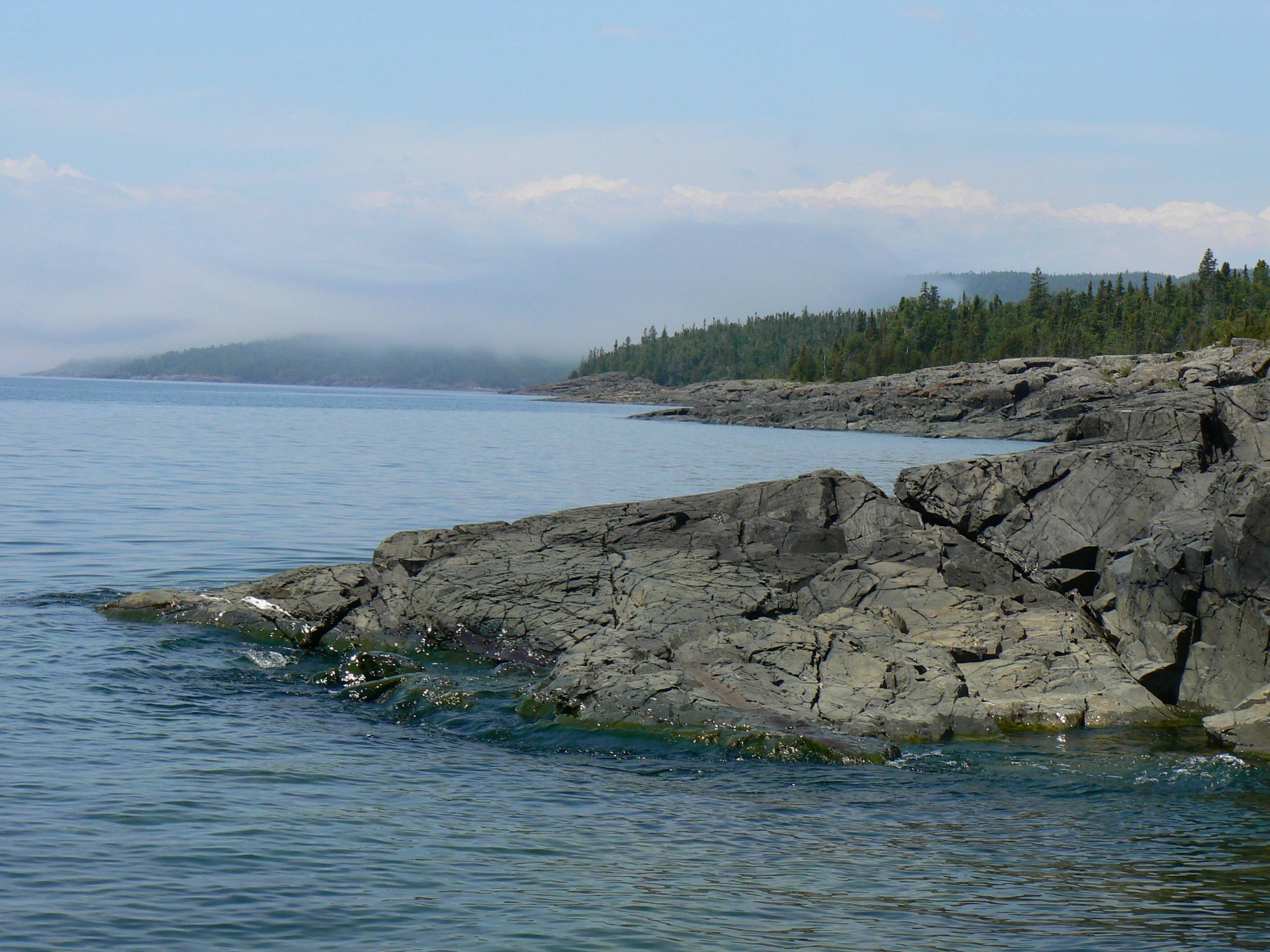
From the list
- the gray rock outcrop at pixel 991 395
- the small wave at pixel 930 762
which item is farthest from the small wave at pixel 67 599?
the gray rock outcrop at pixel 991 395

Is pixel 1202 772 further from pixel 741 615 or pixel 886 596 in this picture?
pixel 741 615

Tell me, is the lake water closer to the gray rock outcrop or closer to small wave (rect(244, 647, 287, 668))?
small wave (rect(244, 647, 287, 668))

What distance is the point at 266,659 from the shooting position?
19438mm

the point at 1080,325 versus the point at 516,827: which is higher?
the point at 1080,325

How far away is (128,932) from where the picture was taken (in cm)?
884

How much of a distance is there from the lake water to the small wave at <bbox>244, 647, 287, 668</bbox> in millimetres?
52

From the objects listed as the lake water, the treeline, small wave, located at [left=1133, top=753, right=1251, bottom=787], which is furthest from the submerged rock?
the treeline

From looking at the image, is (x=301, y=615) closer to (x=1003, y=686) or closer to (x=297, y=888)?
(x=297, y=888)

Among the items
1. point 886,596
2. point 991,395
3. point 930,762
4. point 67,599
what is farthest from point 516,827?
point 991,395

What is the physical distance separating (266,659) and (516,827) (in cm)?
951

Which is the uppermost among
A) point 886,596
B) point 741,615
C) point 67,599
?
point 886,596

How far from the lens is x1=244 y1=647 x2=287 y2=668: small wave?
19.2 metres

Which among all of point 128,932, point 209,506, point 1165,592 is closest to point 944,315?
point 209,506

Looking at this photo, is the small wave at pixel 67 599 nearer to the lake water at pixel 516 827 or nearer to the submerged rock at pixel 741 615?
the lake water at pixel 516 827
